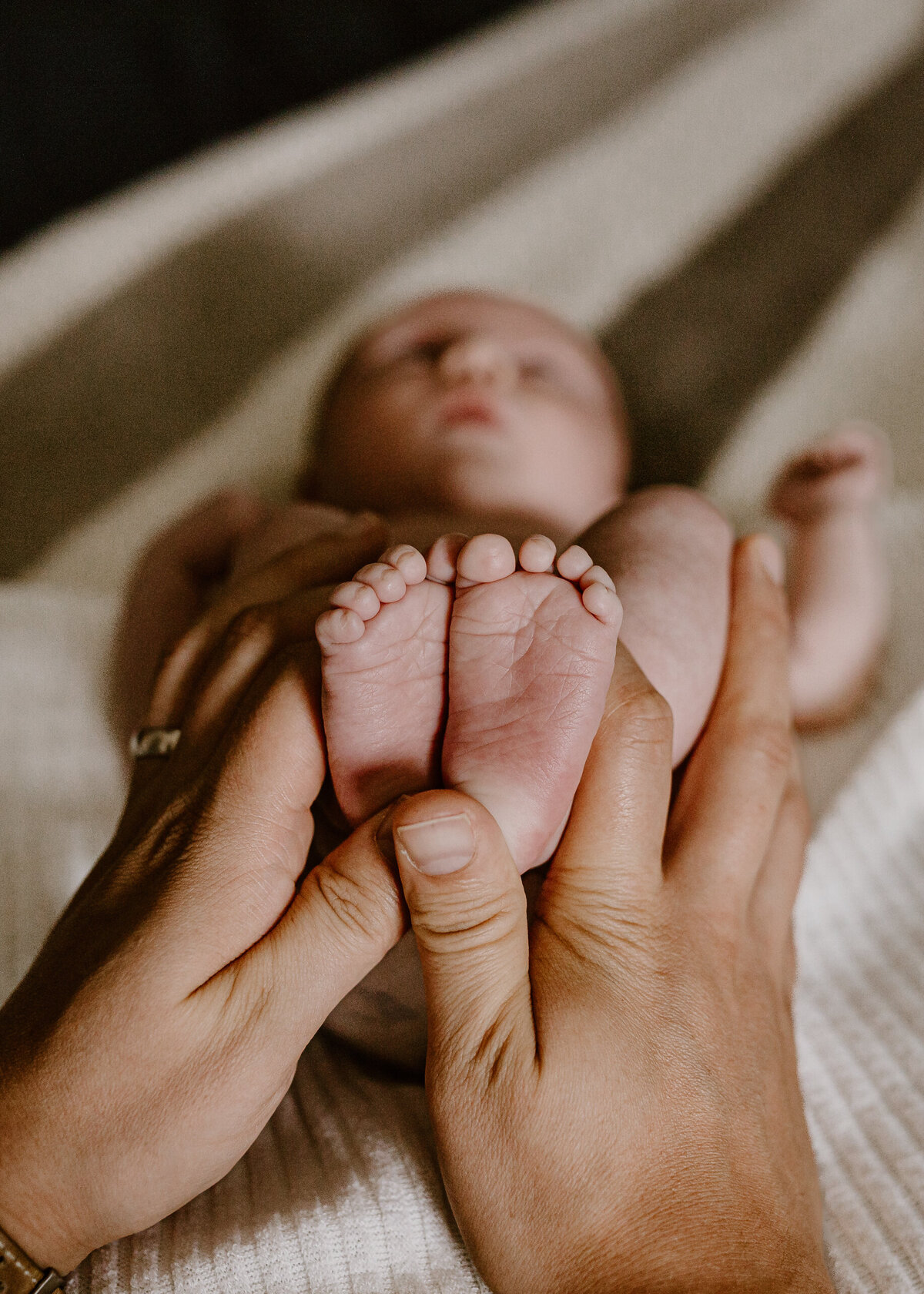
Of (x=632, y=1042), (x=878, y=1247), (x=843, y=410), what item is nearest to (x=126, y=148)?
(x=843, y=410)

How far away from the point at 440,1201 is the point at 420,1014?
0.11 m

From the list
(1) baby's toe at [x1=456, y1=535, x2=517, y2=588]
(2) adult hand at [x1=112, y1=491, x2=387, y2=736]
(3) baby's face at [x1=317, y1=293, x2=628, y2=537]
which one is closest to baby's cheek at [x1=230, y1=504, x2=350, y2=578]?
(2) adult hand at [x1=112, y1=491, x2=387, y2=736]

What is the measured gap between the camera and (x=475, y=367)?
3.59ft

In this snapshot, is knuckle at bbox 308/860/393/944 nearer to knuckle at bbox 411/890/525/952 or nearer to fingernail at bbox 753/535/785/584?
knuckle at bbox 411/890/525/952

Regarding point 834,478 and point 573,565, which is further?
point 834,478

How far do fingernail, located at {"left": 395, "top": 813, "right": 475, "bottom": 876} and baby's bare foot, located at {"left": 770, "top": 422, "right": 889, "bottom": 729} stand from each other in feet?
2.19

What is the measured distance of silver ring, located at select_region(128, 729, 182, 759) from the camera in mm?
716

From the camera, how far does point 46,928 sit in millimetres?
821

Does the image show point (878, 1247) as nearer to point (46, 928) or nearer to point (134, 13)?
point (46, 928)

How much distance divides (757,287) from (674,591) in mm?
971

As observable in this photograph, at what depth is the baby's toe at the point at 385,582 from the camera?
1.76ft

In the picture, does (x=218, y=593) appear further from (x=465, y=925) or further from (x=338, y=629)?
(x=465, y=925)

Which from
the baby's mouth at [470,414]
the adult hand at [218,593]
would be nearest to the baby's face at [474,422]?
the baby's mouth at [470,414]

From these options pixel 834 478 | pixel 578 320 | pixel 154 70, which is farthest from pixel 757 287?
pixel 154 70
